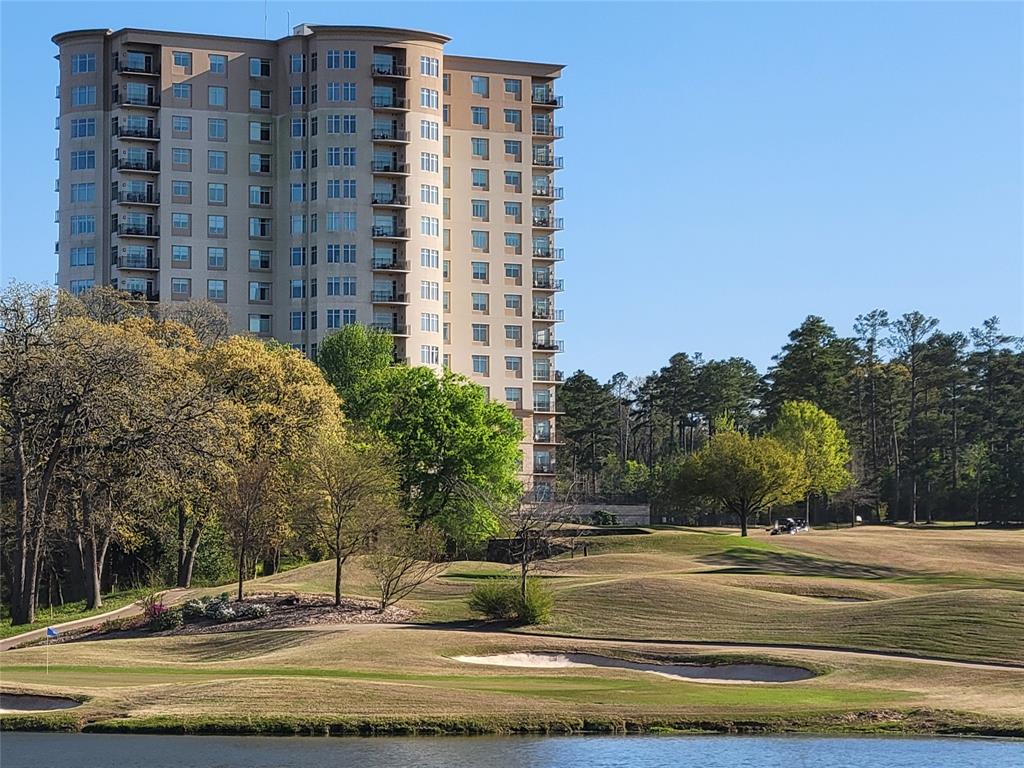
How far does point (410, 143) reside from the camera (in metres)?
132

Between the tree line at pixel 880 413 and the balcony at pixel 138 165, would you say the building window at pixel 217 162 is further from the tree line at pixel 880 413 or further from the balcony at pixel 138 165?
the tree line at pixel 880 413

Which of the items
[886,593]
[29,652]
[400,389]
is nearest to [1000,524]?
[400,389]

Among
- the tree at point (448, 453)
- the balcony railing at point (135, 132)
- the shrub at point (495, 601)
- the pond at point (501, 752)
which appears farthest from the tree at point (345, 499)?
the balcony railing at point (135, 132)

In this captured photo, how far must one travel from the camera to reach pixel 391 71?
132375mm

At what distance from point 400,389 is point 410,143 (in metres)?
41.5

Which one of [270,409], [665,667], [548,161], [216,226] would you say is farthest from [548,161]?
[665,667]

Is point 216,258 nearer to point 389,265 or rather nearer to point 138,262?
point 138,262

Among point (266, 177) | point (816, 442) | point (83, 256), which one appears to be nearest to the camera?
point (83, 256)

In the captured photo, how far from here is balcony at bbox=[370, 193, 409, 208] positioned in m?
132

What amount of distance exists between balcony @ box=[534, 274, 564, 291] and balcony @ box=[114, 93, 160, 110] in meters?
36.8

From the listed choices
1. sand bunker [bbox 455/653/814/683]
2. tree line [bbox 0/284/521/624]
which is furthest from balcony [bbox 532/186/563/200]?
sand bunker [bbox 455/653/814/683]

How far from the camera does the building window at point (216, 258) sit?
134 m

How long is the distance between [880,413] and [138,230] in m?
81.5

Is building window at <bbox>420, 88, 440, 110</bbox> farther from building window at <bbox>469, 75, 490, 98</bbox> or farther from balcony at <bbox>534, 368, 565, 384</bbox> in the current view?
balcony at <bbox>534, 368, 565, 384</bbox>
